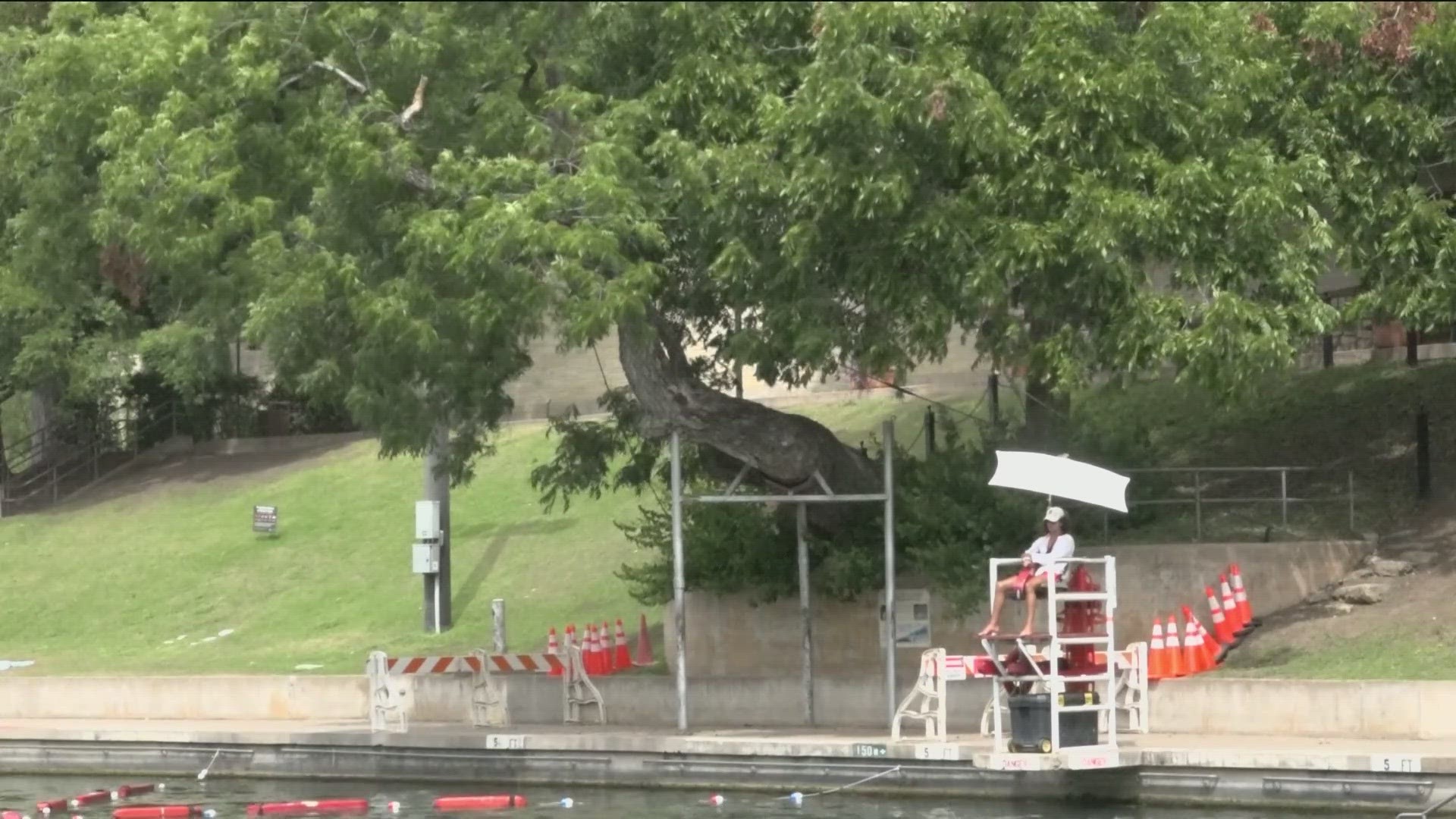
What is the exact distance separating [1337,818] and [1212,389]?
388 cm

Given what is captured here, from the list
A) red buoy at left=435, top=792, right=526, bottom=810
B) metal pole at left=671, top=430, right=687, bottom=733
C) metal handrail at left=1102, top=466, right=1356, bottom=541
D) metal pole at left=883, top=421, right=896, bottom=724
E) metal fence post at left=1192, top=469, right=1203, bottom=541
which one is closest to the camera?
red buoy at left=435, top=792, right=526, bottom=810

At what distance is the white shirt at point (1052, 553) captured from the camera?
59.4 feet

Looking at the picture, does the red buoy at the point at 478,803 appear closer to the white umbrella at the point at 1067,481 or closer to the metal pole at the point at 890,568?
the metal pole at the point at 890,568

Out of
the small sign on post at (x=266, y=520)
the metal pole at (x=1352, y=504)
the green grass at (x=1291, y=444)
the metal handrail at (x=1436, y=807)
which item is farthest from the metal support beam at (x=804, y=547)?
the small sign on post at (x=266, y=520)

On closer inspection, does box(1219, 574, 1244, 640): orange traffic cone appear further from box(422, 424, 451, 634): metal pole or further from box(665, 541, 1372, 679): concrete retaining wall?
box(422, 424, 451, 634): metal pole

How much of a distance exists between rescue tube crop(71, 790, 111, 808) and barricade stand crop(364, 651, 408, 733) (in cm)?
292

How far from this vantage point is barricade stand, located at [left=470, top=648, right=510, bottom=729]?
917 inches

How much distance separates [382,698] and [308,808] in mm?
3081

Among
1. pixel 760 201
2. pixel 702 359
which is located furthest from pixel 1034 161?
pixel 702 359

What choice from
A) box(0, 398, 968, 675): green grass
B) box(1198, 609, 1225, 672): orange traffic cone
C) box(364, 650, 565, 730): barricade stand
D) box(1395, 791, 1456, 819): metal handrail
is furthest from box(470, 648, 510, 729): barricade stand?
box(1395, 791, 1456, 819): metal handrail

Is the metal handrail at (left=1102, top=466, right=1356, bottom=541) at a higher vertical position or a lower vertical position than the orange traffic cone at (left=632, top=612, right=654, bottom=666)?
higher

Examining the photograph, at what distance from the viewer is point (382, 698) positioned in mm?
22766

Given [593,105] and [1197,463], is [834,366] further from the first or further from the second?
[1197,463]

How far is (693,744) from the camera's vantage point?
20.1 meters
